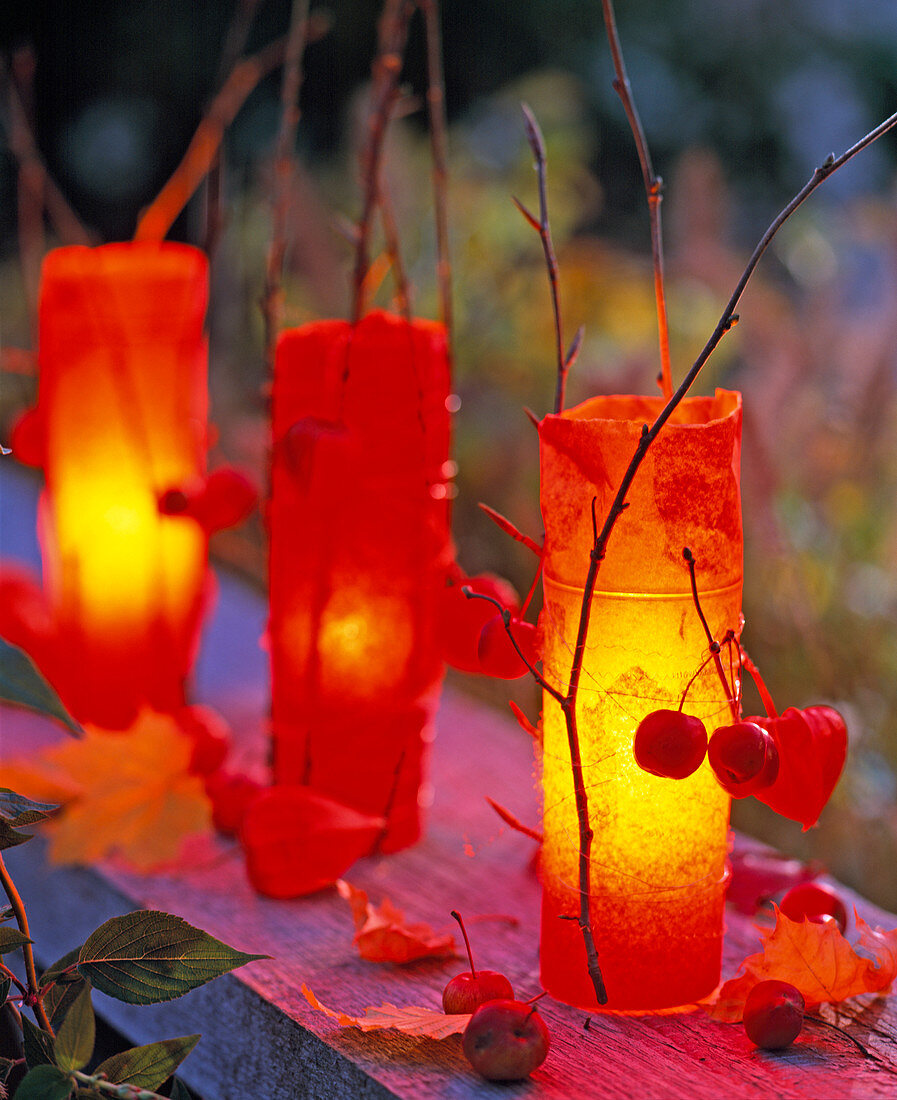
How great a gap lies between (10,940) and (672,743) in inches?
13.9

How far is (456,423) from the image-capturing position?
2.18 meters

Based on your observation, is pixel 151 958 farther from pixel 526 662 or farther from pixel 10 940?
pixel 526 662

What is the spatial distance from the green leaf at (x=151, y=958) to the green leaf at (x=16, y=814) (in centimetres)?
7

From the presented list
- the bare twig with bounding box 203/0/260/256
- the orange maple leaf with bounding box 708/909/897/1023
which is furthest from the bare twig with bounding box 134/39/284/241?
the orange maple leaf with bounding box 708/909/897/1023

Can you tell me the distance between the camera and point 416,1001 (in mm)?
738

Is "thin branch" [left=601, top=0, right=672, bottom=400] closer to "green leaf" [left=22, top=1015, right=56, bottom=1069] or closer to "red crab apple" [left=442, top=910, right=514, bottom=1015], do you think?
"red crab apple" [left=442, top=910, right=514, bottom=1015]

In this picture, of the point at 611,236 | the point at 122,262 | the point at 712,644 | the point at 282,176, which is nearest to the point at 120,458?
the point at 122,262

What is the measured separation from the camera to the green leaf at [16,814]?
2.03 ft

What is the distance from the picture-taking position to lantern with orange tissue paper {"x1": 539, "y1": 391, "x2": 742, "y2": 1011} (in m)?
0.67

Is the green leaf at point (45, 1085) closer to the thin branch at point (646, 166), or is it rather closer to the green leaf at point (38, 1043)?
the green leaf at point (38, 1043)

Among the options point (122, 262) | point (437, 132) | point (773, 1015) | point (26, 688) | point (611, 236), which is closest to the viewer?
point (26, 688)

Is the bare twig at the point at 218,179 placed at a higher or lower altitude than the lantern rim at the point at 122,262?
higher

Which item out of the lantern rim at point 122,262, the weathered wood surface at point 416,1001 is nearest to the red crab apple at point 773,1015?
the weathered wood surface at point 416,1001

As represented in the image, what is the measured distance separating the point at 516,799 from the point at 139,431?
47 centimetres
